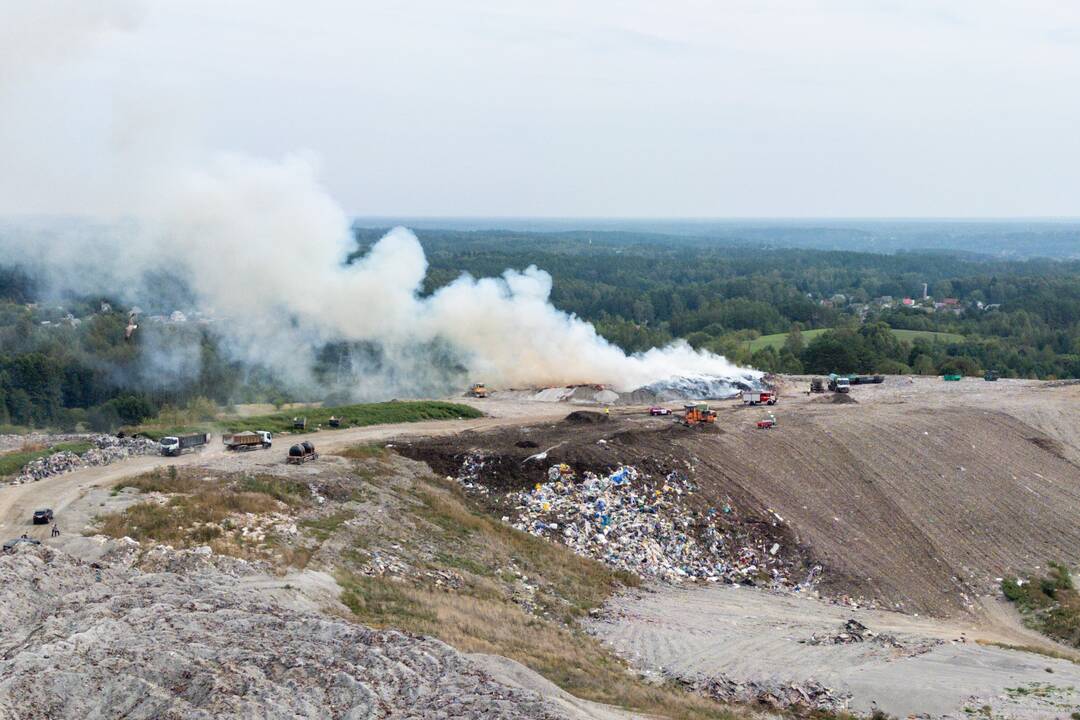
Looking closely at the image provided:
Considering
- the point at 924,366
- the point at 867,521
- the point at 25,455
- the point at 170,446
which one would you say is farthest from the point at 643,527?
the point at 924,366

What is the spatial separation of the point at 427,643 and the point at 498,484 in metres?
19.3

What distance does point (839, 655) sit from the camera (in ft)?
85.4

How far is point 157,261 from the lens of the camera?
59.9 m

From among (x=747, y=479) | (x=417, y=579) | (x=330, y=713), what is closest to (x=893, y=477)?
(x=747, y=479)

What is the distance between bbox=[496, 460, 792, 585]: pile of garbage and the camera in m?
34.5

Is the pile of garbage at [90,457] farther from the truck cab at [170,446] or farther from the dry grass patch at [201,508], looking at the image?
the dry grass patch at [201,508]

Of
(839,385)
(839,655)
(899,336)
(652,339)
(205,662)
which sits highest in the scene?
(205,662)

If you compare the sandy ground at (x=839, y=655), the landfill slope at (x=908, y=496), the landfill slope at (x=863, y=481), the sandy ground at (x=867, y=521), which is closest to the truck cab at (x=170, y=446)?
the sandy ground at (x=867, y=521)

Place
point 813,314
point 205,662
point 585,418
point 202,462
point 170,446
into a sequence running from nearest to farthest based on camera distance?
point 205,662 < point 202,462 < point 170,446 < point 585,418 < point 813,314

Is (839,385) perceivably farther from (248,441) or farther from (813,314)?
(813,314)

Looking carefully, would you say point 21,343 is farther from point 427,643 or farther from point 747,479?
point 427,643

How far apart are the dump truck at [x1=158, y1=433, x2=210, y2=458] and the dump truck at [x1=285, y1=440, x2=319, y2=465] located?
5509 mm

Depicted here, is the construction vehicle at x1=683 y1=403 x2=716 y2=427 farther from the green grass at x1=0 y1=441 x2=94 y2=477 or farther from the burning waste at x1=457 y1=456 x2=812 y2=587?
the green grass at x1=0 y1=441 x2=94 y2=477

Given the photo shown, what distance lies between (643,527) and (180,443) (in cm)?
2134
